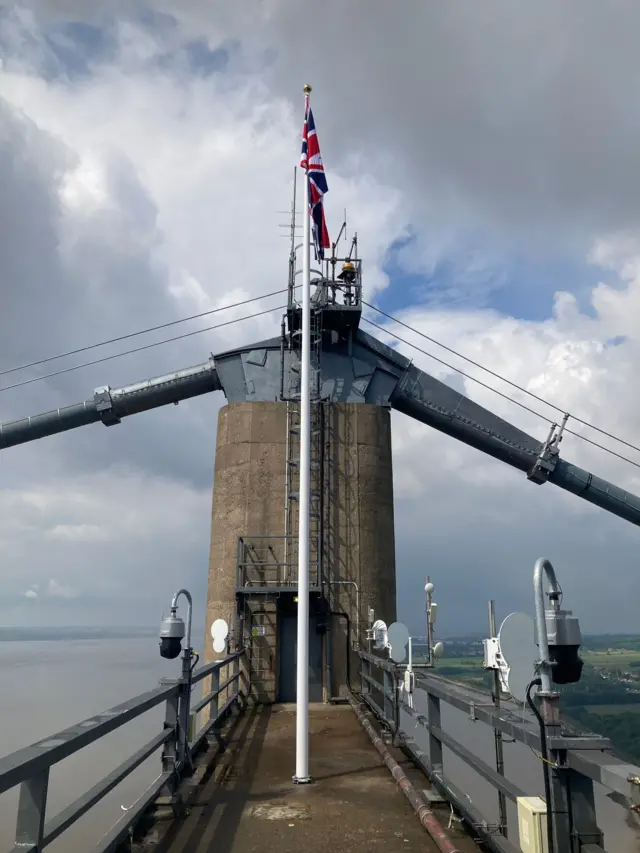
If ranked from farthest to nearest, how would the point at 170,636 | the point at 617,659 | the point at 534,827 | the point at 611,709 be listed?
the point at 617,659
the point at 611,709
the point at 170,636
the point at 534,827

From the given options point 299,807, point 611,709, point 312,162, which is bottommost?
point 611,709

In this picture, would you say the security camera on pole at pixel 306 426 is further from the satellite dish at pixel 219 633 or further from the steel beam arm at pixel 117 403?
the steel beam arm at pixel 117 403

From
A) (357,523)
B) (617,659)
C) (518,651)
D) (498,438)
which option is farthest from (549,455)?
(617,659)

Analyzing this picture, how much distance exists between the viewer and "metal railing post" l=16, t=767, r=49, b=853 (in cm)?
321

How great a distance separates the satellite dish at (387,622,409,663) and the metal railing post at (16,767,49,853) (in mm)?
6559

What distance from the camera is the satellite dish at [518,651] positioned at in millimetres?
4066

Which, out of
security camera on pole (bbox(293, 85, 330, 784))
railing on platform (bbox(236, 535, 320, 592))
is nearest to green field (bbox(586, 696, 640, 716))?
railing on platform (bbox(236, 535, 320, 592))

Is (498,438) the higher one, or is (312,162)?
(312,162)

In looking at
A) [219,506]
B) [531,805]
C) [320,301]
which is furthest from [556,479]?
[531,805]

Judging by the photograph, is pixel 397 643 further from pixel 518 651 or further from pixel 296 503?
pixel 296 503

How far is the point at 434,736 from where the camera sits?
20.9 feet

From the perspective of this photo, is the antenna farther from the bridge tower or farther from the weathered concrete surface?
the bridge tower

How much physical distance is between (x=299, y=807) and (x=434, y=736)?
1574mm

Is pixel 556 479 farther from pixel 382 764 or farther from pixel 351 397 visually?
pixel 382 764
